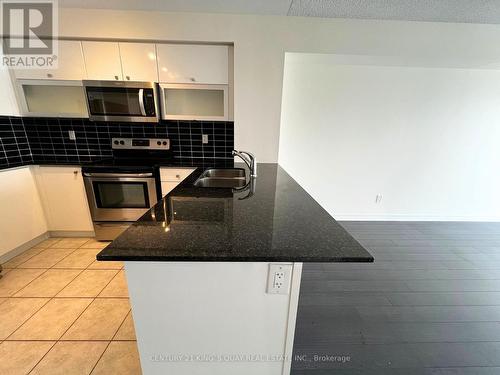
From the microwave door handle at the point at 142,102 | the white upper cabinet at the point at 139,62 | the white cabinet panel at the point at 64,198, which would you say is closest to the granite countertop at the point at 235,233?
the microwave door handle at the point at 142,102

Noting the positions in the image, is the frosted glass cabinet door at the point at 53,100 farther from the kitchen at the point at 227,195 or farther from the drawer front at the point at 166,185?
the drawer front at the point at 166,185

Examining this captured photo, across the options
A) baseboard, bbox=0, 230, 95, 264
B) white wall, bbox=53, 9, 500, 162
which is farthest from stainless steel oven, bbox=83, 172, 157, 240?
white wall, bbox=53, 9, 500, 162

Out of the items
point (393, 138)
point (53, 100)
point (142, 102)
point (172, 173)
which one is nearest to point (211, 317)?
point (172, 173)

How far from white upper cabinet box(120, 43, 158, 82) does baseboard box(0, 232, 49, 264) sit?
2121mm

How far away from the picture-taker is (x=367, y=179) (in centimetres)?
311

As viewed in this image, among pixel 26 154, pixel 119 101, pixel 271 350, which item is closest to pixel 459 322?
pixel 271 350

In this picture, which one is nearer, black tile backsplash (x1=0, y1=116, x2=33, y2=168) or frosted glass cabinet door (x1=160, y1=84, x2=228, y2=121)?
black tile backsplash (x1=0, y1=116, x2=33, y2=168)

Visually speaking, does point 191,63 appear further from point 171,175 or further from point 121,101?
point 171,175

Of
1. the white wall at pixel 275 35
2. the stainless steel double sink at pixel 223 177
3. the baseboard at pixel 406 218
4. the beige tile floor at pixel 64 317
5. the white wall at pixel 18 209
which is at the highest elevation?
the white wall at pixel 275 35

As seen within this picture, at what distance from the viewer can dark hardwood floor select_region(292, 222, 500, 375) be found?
1279mm

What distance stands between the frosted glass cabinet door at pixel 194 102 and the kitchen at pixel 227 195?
0.07ft

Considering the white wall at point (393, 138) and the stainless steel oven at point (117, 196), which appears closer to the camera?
the stainless steel oven at point (117, 196)

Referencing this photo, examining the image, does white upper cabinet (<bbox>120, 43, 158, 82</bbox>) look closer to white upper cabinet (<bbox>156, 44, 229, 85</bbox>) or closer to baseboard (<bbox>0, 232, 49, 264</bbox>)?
white upper cabinet (<bbox>156, 44, 229, 85</bbox>)

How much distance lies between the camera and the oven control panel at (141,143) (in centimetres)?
260
